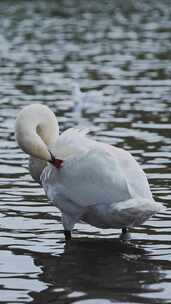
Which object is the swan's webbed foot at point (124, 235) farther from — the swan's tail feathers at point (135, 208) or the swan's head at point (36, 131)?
the swan's head at point (36, 131)

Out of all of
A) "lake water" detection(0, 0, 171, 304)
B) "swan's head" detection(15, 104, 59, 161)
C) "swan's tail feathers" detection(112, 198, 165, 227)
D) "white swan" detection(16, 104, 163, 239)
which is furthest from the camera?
"swan's head" detection(15, 104, 59, 161)

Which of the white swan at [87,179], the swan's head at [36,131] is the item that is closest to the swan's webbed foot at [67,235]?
the white swan at [87,179]

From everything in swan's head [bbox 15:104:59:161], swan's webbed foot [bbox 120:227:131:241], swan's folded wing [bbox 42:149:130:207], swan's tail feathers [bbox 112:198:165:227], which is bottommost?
swan's webbed foot [bbox 120:227:131:241]

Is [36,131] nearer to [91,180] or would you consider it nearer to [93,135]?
[91,180]

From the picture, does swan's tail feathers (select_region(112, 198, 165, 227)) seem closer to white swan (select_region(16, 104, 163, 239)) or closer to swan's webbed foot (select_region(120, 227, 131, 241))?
white swan (select_region(16, 104, 163, 239))

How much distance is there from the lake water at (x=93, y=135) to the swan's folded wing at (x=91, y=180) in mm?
667

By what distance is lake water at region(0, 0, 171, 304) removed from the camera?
927 cm

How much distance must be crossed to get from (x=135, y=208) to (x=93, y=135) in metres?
8.75

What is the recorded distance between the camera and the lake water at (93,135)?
927cm

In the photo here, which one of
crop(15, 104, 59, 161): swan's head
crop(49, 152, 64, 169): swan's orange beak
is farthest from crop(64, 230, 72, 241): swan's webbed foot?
crop(15, 104, 59, 161): swan's head

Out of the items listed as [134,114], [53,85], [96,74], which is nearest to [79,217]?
[134,114]

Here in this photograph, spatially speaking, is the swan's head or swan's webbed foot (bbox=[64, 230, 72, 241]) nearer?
the swan's head

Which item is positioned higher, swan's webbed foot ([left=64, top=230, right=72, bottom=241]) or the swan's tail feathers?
the swan's tail feathers

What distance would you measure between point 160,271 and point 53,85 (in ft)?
56.6
